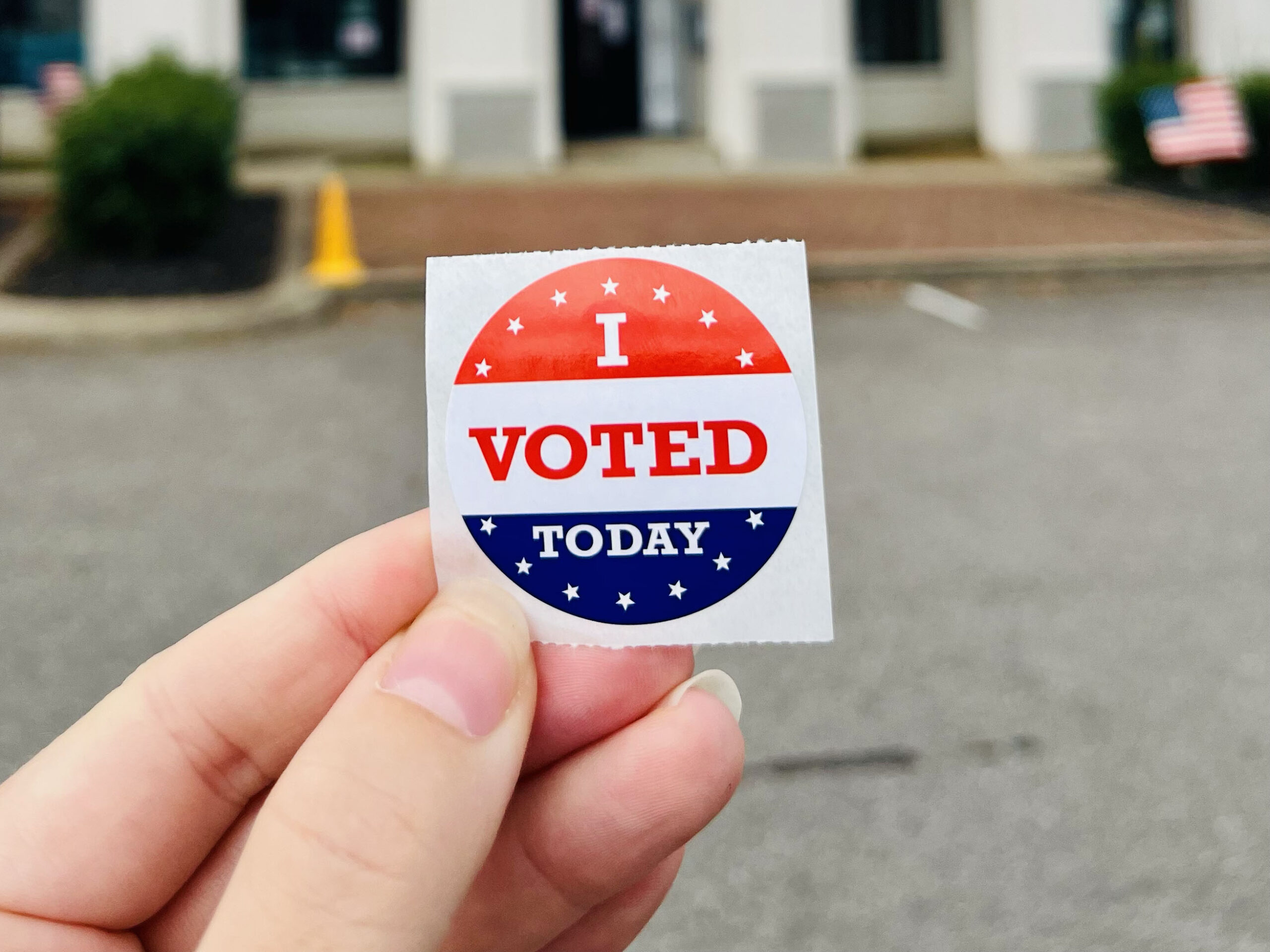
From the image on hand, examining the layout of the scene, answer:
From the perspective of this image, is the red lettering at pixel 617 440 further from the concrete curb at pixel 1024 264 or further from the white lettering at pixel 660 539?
the concrete curb at pixel 1024 264

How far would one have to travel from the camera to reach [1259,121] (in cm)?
1071

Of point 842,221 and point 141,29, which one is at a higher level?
point 141,29

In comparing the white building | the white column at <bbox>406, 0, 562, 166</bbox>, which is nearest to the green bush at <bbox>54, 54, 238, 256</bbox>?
the white building

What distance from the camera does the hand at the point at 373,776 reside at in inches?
35.2

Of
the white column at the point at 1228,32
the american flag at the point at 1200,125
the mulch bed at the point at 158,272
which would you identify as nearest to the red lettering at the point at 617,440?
the mulch bed at the point at 158,272

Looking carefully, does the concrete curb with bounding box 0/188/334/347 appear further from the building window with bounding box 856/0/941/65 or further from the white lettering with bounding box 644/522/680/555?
the building window with bounding box 856/0/941/65

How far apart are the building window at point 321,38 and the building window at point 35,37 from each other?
6.80 ft

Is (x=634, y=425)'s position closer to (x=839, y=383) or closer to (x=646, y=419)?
(x=646, y=419)

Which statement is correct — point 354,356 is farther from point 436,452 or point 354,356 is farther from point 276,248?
point 436,452

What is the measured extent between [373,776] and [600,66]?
17.8 m

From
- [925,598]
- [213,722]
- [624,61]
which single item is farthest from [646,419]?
[624,61]

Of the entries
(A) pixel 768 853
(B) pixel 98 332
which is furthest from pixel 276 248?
(A) pixel 768 853

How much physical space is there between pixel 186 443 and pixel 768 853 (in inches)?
134

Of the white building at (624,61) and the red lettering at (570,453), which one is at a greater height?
the white building at (624,61)
